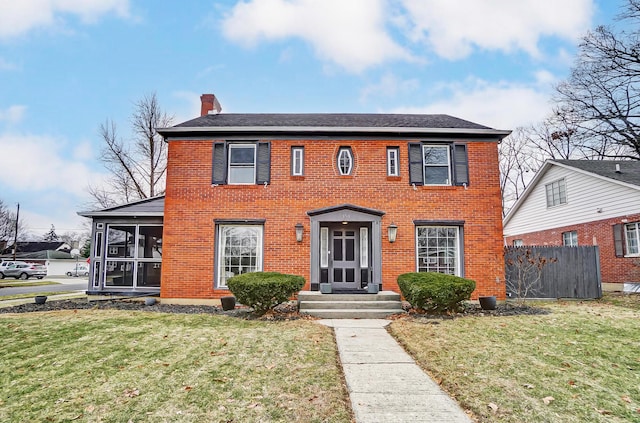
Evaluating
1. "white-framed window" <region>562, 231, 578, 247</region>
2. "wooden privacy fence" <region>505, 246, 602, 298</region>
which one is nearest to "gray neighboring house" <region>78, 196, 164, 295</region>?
"wooden privacy fence" <region>505, 246, 602, 298</region>

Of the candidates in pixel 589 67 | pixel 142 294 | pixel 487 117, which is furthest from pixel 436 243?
pixel 487 117

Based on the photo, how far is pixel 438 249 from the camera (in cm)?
1119

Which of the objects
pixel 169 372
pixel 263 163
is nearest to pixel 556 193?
pixel 263 163

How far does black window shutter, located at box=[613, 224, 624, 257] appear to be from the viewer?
585 inches

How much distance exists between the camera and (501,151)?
30.8 meters

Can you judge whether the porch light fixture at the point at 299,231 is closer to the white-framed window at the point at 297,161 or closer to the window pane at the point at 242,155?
the white-framed window at the point at 297,161

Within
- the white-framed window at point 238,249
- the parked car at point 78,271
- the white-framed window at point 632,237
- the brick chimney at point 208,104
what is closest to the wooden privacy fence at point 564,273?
the white-framed window at point 632,237

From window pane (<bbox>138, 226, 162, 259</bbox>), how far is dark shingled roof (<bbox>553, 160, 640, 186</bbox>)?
18.4 meters

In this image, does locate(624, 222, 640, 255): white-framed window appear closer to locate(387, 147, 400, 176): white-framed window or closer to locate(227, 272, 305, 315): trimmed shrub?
locate(387, 147, 400, 176): white-framed window

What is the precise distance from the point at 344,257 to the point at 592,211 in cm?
1216


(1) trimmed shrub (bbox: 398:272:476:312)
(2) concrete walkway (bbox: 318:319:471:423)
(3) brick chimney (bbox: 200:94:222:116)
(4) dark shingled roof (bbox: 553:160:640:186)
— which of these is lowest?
(2) concrete walkway (bbox: 318:319:471:423)

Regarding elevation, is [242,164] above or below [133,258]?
above

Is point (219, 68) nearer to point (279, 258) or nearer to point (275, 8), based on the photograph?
point (275, 8)

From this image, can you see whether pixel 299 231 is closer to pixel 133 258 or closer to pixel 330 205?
pixel 330 205
